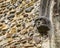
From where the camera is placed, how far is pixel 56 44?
3186 millimetres

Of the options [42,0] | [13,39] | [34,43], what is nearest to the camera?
[42,0]

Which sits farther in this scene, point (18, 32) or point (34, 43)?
point (18, 32)

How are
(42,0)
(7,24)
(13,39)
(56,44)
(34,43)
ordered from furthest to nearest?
(7,24), (13,39), (34,43), (42,0), (56,44)

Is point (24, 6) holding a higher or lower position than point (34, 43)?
higher

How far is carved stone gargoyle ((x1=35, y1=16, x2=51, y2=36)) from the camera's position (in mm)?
3158

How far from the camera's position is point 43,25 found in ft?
10.3

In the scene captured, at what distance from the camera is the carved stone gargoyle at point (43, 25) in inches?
124

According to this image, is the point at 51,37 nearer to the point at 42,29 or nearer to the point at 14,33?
the point at 42,29

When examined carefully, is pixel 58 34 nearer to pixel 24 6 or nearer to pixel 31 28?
pixel 31 28

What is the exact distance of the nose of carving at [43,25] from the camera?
3156 millimetres

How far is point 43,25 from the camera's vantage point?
10.3 ft

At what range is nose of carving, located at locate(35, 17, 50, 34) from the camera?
3156 millimetres

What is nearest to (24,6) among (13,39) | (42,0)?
(13,39)

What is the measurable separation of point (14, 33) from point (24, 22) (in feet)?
0.69
